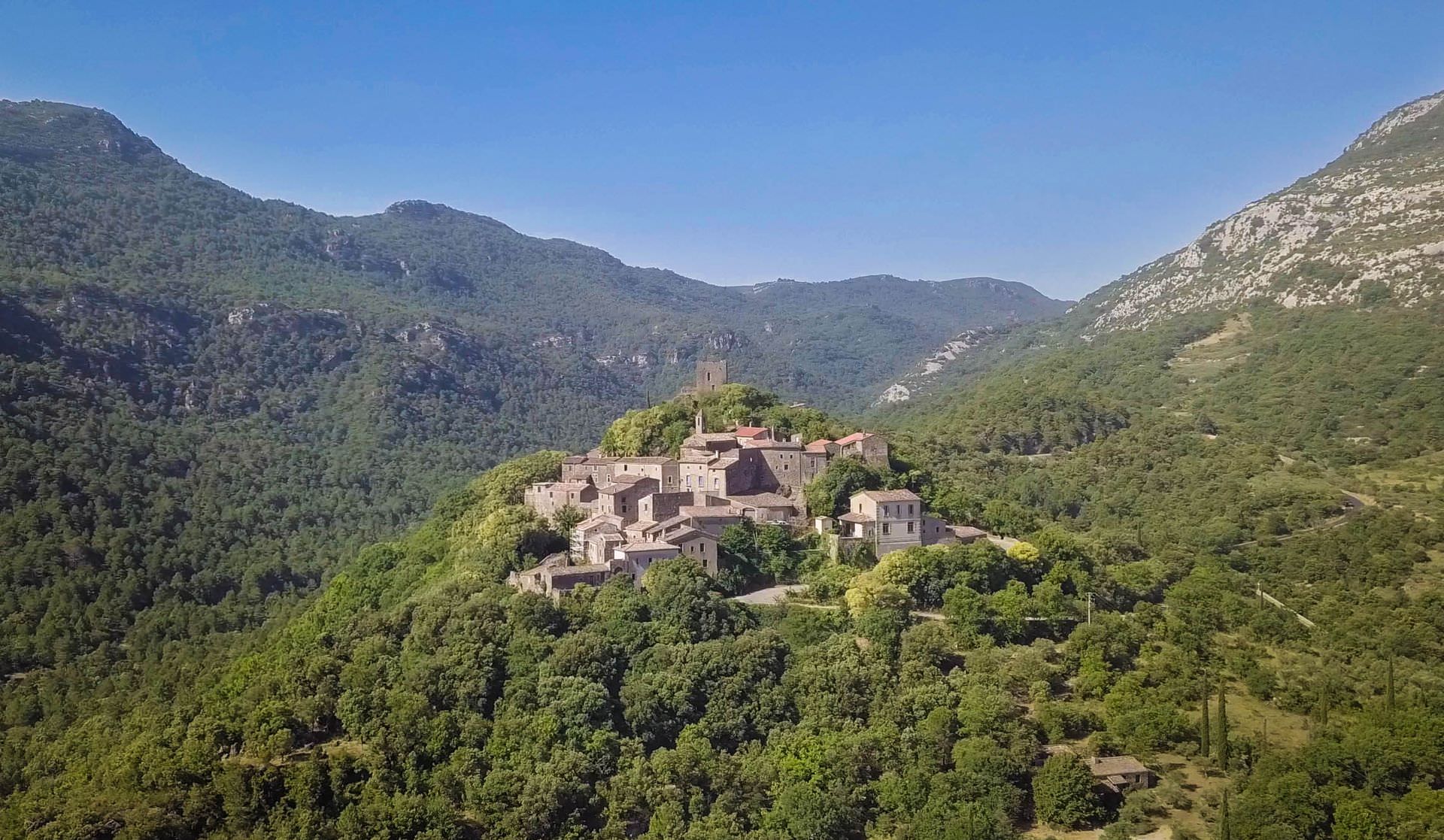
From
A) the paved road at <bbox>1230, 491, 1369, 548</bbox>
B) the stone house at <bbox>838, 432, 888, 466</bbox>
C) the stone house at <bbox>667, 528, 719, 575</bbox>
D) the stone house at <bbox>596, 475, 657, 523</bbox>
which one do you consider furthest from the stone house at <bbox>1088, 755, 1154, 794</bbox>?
the paved road at <bbox>1230, 491, 1369, 548</bbox>

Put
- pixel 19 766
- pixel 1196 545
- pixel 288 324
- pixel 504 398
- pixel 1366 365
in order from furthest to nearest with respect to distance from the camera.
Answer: pixel 504 398 → pixel 288 324 → pixel 1366 365 → pixel 1196 545 → pixel 19 766

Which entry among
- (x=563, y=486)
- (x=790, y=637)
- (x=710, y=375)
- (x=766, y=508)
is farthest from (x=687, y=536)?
(x=710, y=375)

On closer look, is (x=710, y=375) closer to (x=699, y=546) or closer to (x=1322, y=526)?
(x=699, y=546)

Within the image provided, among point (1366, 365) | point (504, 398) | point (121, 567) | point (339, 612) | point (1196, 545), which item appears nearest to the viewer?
point (339, 612)

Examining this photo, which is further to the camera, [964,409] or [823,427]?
[964,409]

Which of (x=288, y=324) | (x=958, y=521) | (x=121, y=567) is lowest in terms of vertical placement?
(x=121, y=567)

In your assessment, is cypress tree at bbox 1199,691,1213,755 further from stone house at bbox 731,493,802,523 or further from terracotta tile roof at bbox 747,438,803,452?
terracotta tile roof at bbox 747,438,803,452

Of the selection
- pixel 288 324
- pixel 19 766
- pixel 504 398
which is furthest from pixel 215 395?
pixel 19 766

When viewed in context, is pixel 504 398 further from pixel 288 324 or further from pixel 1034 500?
pixel 1034 500
